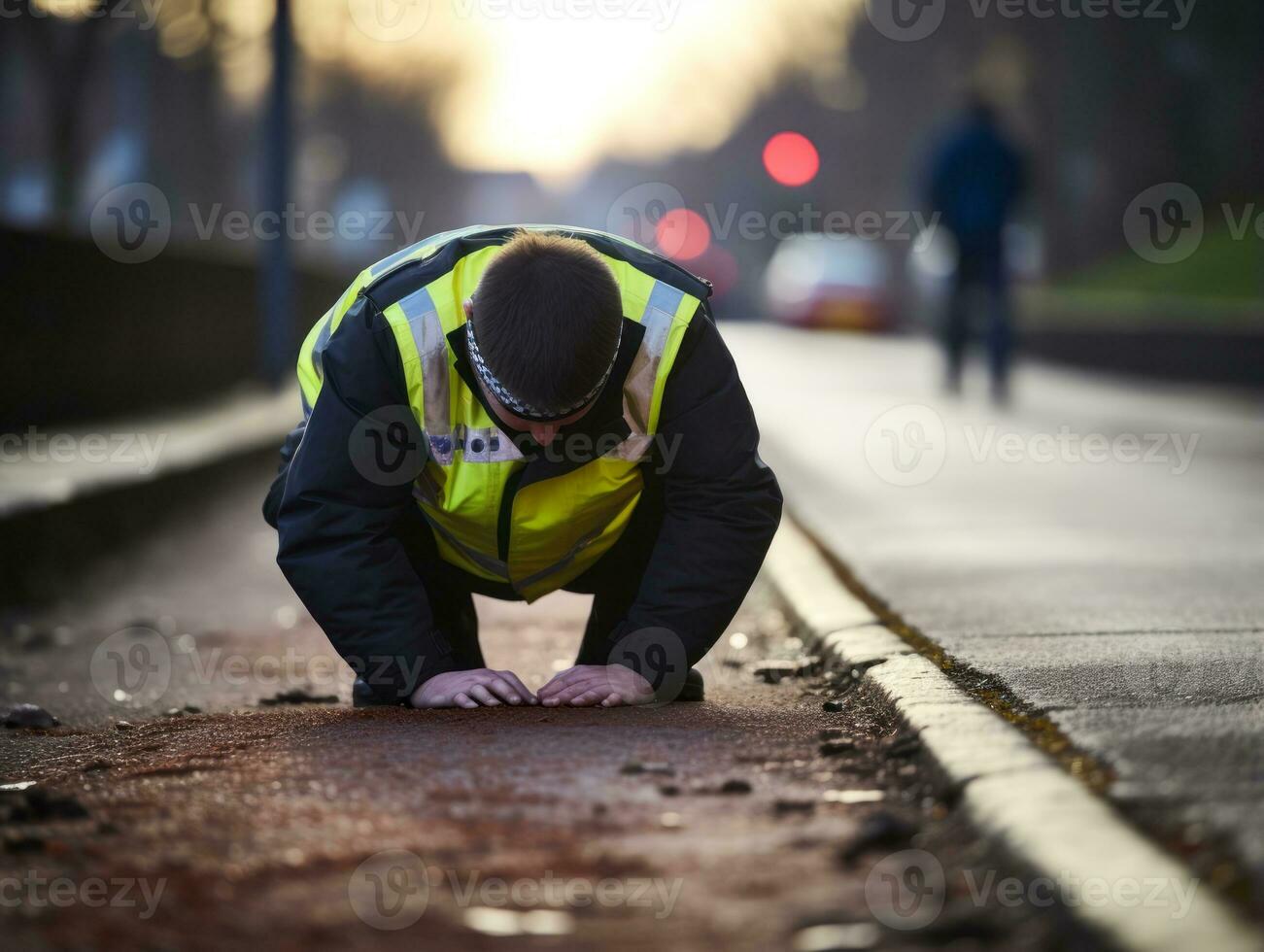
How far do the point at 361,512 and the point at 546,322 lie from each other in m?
0.69

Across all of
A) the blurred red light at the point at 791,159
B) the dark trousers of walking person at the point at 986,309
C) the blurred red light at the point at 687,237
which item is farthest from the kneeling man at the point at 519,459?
the blurred red light at the point at 687,237

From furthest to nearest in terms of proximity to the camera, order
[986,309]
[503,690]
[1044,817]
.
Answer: [986,309]
[503,690]
[1044,817]

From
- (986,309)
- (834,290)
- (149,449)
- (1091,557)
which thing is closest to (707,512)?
(1091,557)

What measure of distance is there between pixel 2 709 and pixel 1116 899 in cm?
363

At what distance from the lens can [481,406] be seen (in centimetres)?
377

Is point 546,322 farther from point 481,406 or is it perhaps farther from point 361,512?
point 361,512

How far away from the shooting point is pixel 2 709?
5062mm

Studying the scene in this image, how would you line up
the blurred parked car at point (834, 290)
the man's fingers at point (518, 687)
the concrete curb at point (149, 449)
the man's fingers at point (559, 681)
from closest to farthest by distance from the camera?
the man's fingers at point (518, 687), the man's fingers at point (559, 681), the concrete curb at point (149, 449), the blurred parked car at point (834, 290)

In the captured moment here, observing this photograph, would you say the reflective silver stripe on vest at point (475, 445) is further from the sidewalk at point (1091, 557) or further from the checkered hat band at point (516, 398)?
the sidewalk at point (1091, 557)

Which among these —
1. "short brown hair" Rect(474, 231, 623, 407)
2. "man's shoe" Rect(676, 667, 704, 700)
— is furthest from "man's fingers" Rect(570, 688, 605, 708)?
"short brown hair" Rect(474, 231, 623, 407)

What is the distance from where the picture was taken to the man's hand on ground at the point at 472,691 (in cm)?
396

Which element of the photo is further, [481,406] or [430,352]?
[481,406]

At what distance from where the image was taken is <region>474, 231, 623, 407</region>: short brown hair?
11.2 feet

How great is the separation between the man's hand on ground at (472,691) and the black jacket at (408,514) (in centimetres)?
3
